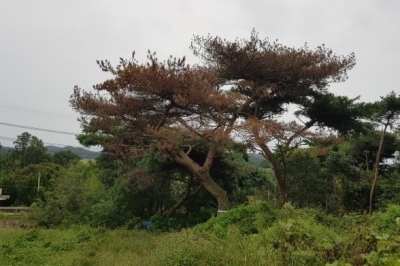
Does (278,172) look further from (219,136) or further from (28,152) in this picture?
(28,152)

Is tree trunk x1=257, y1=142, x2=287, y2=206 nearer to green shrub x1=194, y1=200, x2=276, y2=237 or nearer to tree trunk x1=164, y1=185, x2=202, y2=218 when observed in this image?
tree trunk x1=164, y1=185, x2=202, y2=218

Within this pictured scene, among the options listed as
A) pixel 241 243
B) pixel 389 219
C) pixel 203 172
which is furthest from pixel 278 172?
pixel 241 243

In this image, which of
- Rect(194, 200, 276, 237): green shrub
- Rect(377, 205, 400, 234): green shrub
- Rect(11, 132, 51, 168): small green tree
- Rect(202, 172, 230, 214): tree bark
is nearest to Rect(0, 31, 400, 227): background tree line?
Rect(202, 172, 230, 214): tree bark

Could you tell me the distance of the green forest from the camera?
876 centimetres

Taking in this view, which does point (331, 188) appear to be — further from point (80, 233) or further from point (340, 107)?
point (80, 233)

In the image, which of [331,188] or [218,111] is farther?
[331,188]

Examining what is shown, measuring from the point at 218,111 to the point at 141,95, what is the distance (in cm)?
209

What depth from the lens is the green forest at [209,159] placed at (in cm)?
876

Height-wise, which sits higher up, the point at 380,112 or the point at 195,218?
the point at 380,112

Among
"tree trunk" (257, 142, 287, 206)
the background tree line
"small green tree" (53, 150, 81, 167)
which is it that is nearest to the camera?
the background tree line

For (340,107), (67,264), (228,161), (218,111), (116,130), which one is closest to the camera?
(67,264)

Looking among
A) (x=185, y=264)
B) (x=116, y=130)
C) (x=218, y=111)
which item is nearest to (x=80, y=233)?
(x=116, y=130)

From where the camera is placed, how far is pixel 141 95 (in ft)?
31.7

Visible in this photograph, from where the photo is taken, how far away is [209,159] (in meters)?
11.1
